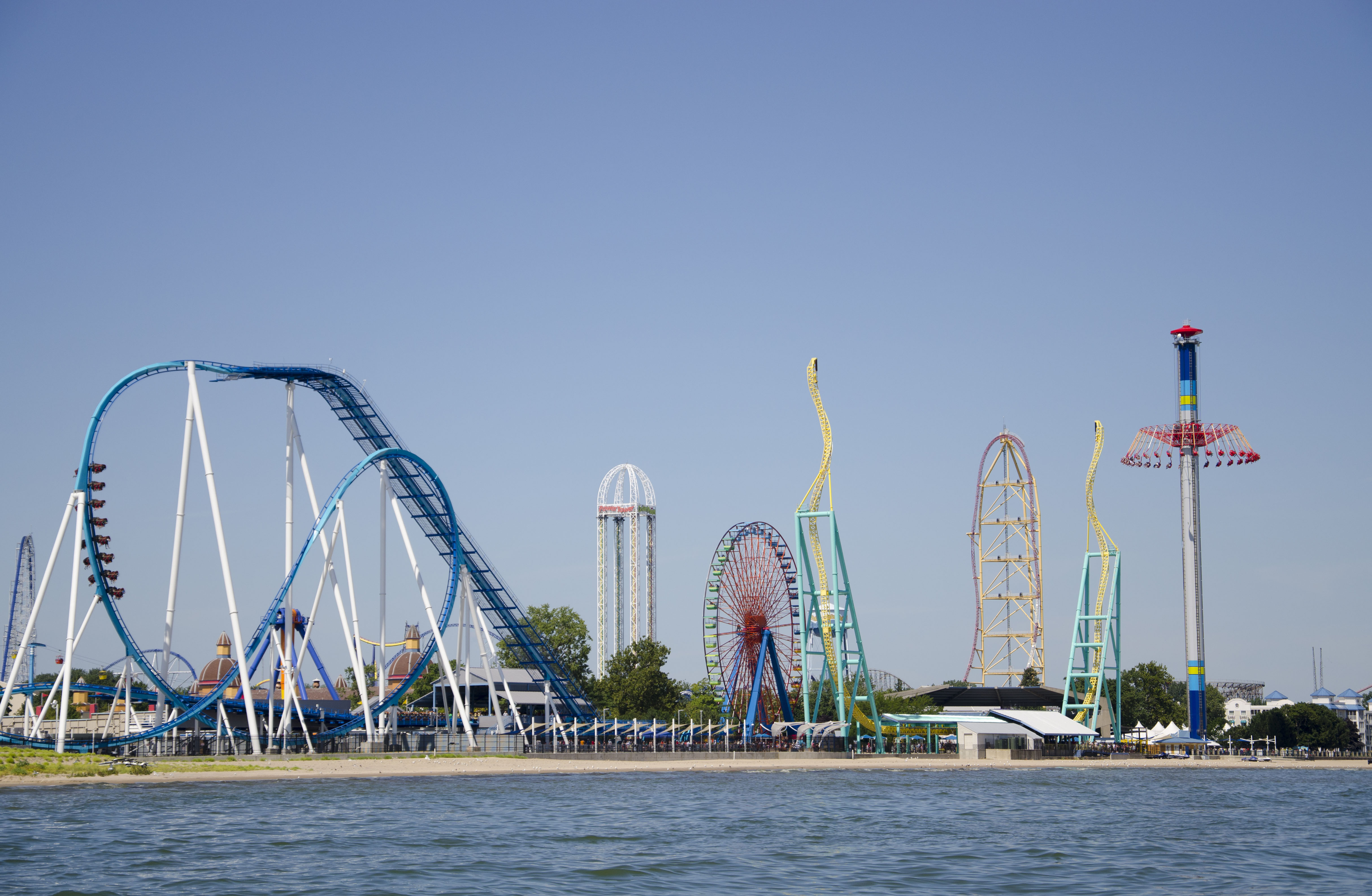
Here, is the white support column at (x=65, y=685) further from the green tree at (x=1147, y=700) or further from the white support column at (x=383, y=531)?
the green tree at (x=1147, y=700)

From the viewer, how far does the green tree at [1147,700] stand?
120625 millimetres

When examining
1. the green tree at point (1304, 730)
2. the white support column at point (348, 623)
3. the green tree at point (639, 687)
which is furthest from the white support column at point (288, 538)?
the green tree at point (1304, 730)

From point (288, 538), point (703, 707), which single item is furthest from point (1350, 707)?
point (288, 538)

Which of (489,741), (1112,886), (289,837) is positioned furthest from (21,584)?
(1112,886)

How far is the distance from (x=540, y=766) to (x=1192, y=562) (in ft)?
172

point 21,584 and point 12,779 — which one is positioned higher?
point 21,584

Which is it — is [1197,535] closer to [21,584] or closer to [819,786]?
[819,786]

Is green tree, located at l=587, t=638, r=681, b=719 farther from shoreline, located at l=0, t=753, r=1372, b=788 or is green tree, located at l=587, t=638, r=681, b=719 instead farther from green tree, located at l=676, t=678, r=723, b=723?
shoreline, located at l=0, t=753, r=1372, b=788

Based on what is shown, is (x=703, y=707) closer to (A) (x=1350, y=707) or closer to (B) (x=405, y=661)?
(B) (x=405, y=661)

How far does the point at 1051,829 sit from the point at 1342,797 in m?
23.5

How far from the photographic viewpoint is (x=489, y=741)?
65.4 metres

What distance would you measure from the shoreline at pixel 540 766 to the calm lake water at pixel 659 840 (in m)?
1.01

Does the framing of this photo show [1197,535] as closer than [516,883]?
No

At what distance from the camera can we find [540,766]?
59500mm
